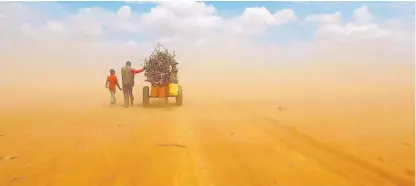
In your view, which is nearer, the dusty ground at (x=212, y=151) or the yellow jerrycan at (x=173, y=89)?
the dusty ground at (x=212, y=151)

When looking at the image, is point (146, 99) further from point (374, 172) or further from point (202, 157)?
point (374, 172)

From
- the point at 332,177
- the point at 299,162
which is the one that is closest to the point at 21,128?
the point at 299,162

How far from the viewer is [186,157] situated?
679 centimetres

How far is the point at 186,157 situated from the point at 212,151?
61 cm

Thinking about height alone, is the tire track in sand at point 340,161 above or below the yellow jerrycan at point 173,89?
below

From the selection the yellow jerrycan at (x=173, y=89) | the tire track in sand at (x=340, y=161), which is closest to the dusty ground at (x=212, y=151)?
the tire track in sand at (x=340, y=161)

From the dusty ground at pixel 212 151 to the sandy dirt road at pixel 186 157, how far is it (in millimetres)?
15

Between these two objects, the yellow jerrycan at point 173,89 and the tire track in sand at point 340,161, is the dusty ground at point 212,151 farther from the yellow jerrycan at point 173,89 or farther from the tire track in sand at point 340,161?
the yellow jerrycan at point 173,89

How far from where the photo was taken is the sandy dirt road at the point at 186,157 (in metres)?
5.73

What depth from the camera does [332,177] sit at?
5801 mm

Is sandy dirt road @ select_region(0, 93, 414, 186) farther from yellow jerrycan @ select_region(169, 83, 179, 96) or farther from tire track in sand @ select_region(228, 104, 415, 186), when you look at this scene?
yellow jerrycan @ select_region(169, 83, 179, 96)

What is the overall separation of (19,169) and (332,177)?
458cm

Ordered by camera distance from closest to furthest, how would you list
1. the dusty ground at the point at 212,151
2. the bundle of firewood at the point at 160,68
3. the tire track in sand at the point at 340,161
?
the tire track in sand at the point at 340,161 → the dusty ground at the point at 212,151 → the bundle of firewood at the point at 160,68

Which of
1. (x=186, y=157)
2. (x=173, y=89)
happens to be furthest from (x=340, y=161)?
(x=173, y=89)
